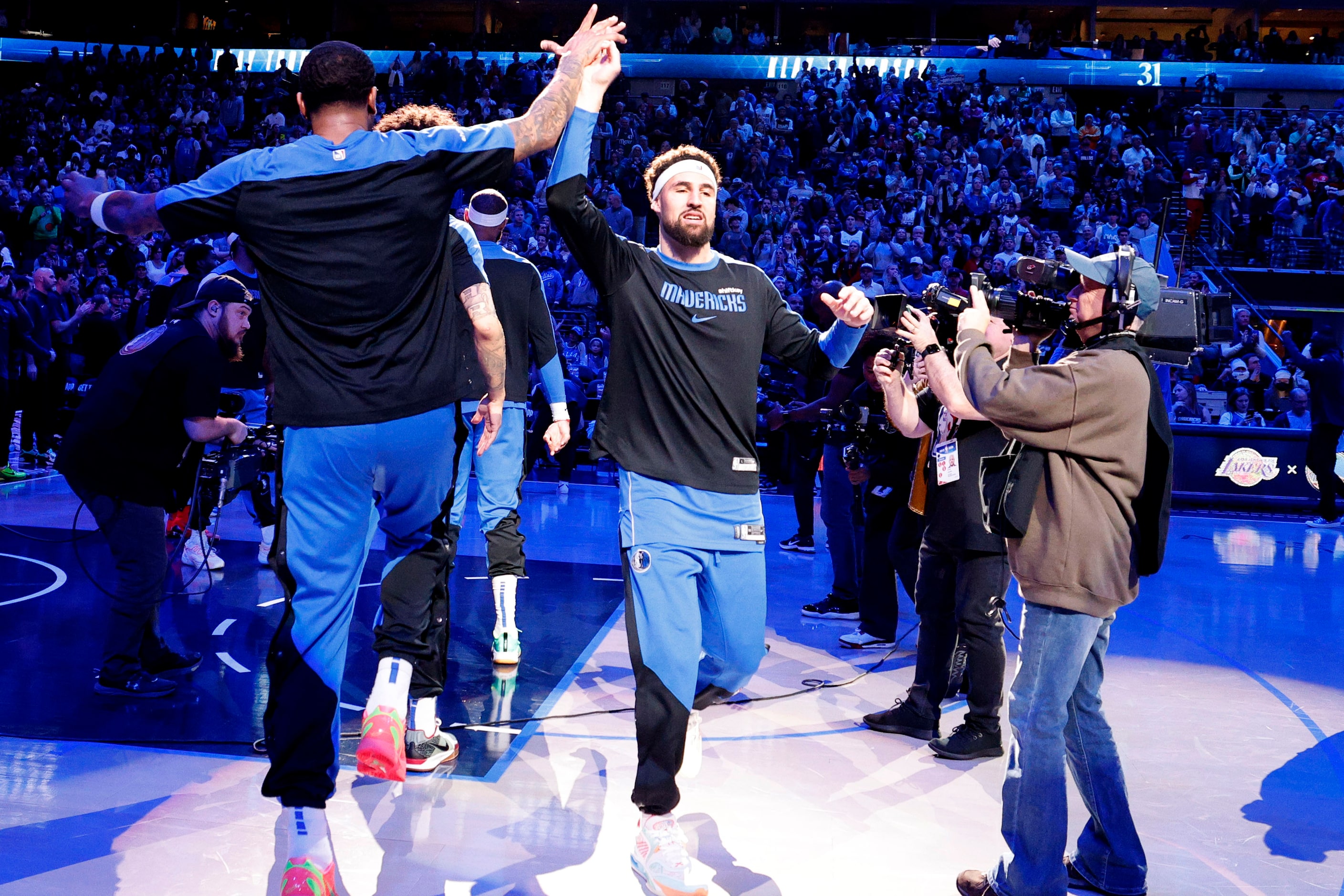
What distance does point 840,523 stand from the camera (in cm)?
673

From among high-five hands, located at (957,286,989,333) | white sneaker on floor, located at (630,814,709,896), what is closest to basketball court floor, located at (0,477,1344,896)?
white sneaker on floor, located at (630,814,709,896)

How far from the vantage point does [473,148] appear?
294 centimetres

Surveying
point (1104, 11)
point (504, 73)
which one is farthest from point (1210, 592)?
point (1104, 11)

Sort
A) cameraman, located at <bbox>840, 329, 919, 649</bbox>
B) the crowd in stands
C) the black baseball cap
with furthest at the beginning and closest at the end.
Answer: the crowd in stands → cameraman, located at <bbox>840, 329, 919, 649</bbox> → the black baseball cap

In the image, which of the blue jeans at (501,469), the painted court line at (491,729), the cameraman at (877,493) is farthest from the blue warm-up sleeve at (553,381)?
the painted court line at (491,729)

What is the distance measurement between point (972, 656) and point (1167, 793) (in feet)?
2.85

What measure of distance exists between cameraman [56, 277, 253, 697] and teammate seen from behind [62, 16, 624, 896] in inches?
71.9

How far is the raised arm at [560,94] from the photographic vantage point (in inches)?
118

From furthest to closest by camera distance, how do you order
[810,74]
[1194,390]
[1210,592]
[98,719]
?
[810,74], [1194,390], [1210,592], [98,719]

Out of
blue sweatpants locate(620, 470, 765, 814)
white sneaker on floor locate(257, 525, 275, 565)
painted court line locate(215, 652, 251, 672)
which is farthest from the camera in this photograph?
white sneaker on floor locate(257, 525, 275, 565)

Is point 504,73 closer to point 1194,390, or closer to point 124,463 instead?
point 1194,390

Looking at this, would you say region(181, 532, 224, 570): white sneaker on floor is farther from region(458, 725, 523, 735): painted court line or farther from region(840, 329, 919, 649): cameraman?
region(840, 329, 919, 649): cameraman

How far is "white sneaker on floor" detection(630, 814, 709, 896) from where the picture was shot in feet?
10.0

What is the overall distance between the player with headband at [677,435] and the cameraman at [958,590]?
1.06 metres
